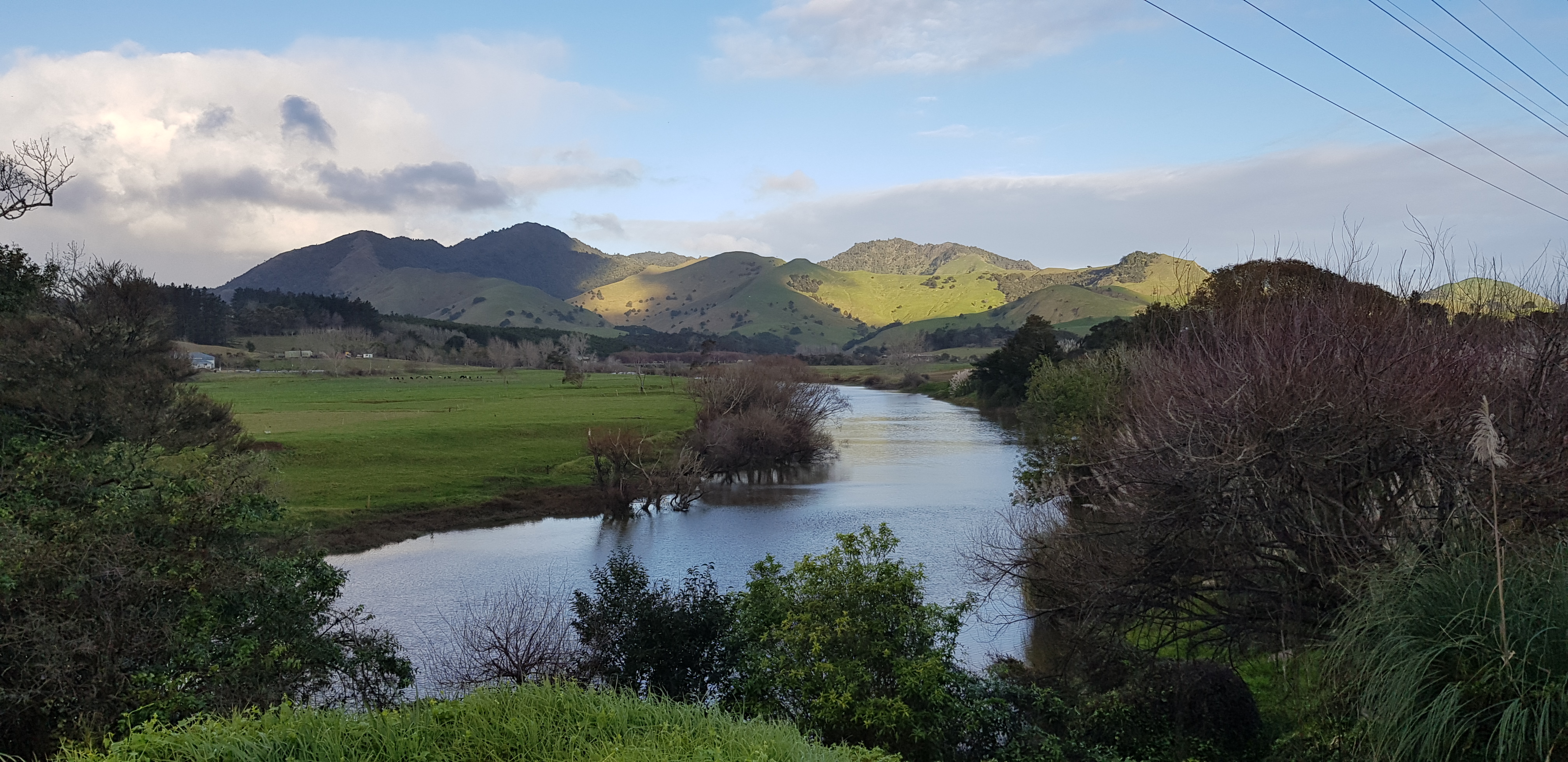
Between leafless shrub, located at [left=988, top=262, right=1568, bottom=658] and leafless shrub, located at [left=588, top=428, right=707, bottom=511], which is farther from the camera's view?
leafless shrub, located at [left=588, top=428, right=707, bottom=511]

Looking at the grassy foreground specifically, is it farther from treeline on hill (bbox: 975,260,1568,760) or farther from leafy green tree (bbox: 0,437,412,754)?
treeline on hill (bbox: 975,260,1568,760)

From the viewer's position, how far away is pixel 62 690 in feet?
41.0

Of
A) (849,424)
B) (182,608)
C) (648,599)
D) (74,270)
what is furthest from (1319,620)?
(849,424)

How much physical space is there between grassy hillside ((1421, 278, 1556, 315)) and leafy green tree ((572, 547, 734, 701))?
14.8 m

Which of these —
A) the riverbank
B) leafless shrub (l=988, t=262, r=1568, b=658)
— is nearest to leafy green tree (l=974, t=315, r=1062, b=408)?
the riverbank

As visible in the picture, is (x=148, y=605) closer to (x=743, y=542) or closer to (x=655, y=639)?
(x=655, y=639)

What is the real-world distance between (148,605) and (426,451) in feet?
145

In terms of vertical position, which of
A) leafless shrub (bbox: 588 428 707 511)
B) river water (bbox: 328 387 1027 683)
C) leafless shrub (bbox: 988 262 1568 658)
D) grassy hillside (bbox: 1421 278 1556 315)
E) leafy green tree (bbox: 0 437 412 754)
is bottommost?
river water (bbox: 328 387 1027 683)

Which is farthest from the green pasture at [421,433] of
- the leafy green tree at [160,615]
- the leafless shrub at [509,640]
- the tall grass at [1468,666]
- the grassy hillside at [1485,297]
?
the grassy hillside at [1485,297]

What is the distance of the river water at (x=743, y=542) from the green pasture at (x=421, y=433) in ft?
14.5

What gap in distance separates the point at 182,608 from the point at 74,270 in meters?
23.4

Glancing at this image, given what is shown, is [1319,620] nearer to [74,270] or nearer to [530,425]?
[74,270]

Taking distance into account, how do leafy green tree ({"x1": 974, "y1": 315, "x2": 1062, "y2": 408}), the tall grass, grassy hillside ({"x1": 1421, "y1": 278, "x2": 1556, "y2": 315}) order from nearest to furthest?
1. the tall grass
2. grassy hillside ({"x1": 1421, "y1": 278, "x2": 1556, "y2": 315})
3. leafy green tree ({"x1": 974, "y1": 315, "x2": 1062, "y2": 408})

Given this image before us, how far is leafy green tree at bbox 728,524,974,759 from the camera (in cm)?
1560
